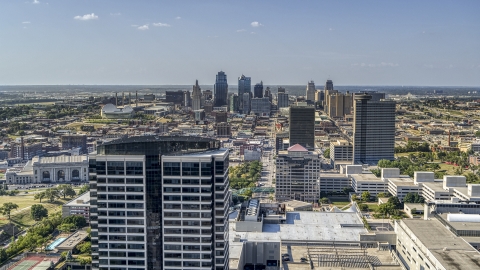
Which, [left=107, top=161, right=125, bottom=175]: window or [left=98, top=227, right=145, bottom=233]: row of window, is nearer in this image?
[left=107, top=161, right=125, bottom=175]: window

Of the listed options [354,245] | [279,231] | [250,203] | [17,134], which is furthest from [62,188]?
[17,134]

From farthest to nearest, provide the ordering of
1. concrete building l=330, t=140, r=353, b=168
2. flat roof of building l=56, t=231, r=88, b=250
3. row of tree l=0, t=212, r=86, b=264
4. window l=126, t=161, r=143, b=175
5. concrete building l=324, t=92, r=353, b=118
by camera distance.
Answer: concrete building l=324, t=92, r=353, b=118, concrete building l=330, t=140, r=353, b=168, flat roof of building l=56, t=231, r=88, b=250, row of tree l=0, t=212, r=86, b=264, window l=126, t=161, r=143, b=175

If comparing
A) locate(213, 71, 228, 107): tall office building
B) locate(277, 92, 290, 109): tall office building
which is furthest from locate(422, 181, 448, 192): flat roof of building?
locate(213, 71, 228, 107): tall office building

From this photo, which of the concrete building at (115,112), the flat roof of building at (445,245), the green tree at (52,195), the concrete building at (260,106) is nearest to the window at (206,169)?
the flat roof of building at (445,245)

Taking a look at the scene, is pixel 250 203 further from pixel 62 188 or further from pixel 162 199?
pixel 62 188

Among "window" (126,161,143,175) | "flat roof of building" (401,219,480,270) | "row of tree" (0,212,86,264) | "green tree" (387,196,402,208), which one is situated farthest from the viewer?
"green tree" (387,196,402,208)

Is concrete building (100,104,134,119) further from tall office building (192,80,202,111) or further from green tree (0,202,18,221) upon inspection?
green tree (0,202,18,221)

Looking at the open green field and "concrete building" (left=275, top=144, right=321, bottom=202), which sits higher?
"concrete building" (left=275, top=144, right=321, bottom=202)

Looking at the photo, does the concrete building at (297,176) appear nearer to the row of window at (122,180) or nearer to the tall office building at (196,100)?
the row of window at (122,180)
